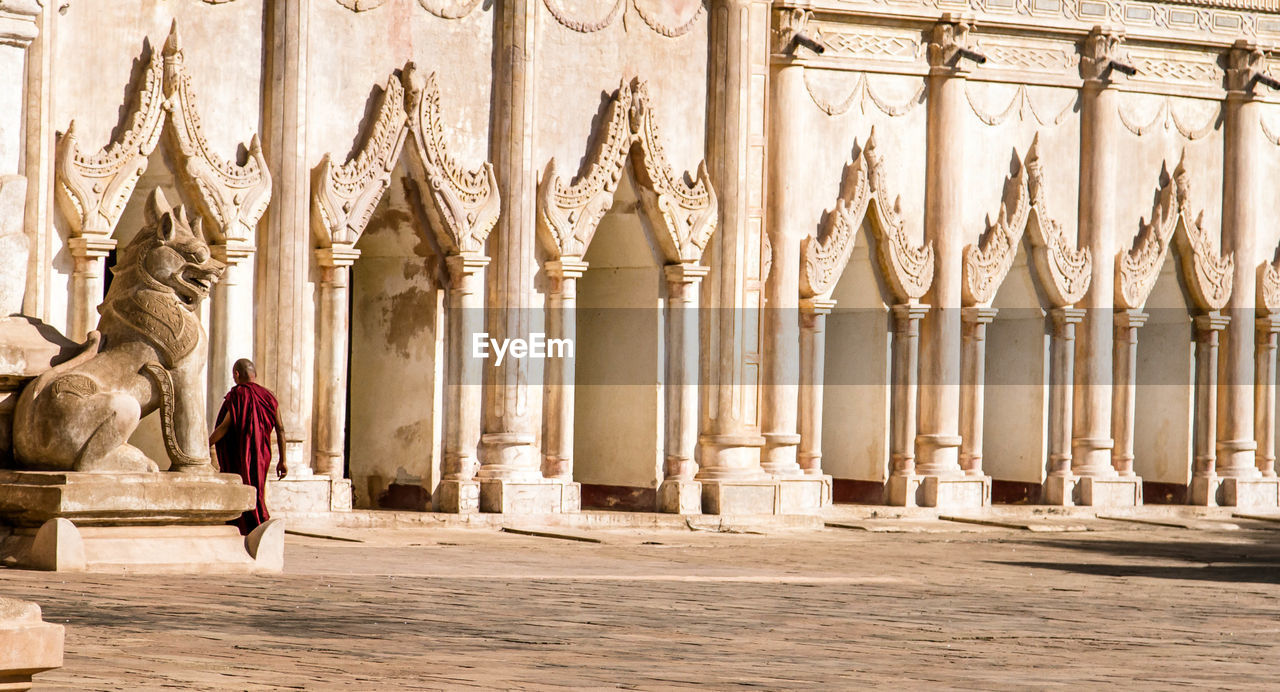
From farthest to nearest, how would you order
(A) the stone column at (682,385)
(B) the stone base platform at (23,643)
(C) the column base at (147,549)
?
(A) the stone column at (682,385)
(C) the column base at (147,549)
(B) the stone base platform at (23,643)

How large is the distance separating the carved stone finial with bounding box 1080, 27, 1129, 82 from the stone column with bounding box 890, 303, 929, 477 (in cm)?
334

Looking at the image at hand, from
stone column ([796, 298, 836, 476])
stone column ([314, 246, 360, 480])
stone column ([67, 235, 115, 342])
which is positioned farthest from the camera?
stone column ([796, 298, 836, 476])

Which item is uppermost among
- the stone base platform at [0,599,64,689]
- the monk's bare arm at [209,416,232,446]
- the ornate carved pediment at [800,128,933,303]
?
the ornate carved pediment at [800,128,933,303]

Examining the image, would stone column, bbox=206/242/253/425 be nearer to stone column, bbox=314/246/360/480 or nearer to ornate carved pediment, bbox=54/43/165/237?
stone column, bbox=314/246/360/480

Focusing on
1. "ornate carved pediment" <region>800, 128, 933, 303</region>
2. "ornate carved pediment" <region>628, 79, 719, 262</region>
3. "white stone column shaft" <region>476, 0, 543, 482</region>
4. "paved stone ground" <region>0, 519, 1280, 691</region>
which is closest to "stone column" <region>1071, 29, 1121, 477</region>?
"ornate carved pediment" <region>800, 128, 933, 303</region>

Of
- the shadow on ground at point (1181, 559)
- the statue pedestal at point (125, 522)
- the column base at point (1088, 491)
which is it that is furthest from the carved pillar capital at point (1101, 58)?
the statue pedestal at point (125, 522)

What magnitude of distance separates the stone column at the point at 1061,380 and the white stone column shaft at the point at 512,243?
6.83 metres

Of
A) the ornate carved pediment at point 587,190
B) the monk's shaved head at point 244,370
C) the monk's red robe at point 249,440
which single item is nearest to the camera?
the monk's red robe at point 249,440

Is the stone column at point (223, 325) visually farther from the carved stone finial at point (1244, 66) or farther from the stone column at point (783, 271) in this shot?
the carved stone finial at point (1244, 66)

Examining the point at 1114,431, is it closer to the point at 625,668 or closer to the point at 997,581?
the point at 997,581

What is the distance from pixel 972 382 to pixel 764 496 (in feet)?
11.3

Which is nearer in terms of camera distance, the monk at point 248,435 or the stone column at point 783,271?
the monk at point 248,435

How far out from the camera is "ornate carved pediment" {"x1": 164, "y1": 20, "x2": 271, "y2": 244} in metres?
16.1

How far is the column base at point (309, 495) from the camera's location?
16.6 m
